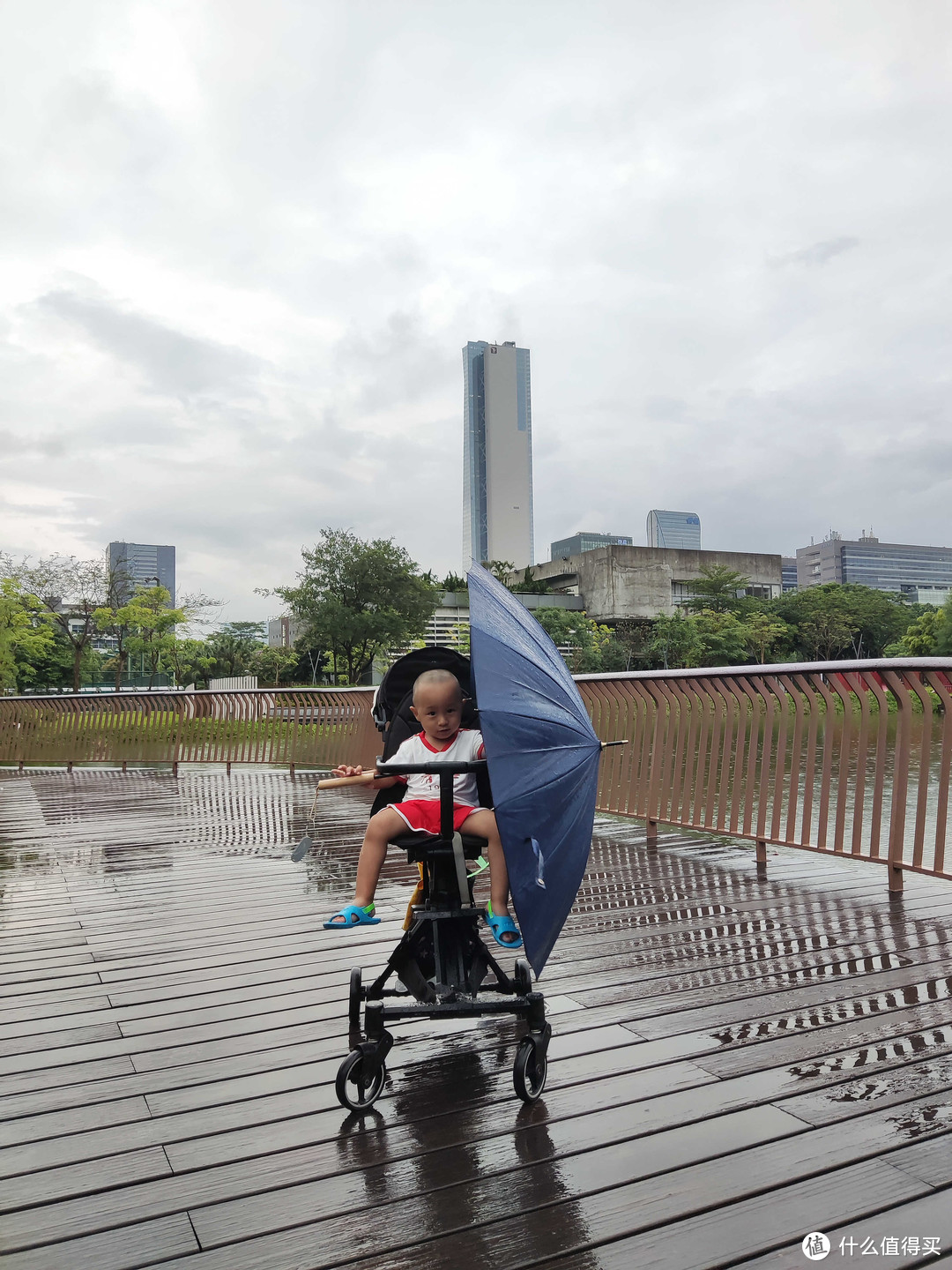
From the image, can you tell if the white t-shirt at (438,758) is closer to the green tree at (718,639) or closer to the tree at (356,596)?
the tree at (356,596)

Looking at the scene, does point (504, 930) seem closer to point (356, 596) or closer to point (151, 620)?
point (151, 620)

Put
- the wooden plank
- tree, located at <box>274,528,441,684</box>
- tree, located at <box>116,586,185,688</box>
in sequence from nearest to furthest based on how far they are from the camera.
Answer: the wooden plank < tree, located at <box>116,586,185,688</box> < tree, located at <box>274,528,441,684</box>

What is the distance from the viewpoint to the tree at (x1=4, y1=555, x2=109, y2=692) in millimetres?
31234

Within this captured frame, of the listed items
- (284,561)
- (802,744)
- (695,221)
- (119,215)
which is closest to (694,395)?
(695,221)

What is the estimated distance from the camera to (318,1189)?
1.95 m

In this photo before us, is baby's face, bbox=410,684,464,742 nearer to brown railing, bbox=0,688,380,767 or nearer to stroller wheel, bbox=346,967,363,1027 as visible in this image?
stroller wheel, bbox=346,967,363,1027

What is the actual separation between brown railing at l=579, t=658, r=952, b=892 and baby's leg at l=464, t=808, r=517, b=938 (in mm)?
2203

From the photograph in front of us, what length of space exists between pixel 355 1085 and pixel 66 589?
33.4m

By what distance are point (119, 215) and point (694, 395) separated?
150063 mm

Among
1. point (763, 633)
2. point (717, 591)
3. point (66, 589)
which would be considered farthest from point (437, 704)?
point (717, 591)

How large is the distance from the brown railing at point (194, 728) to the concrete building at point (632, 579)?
141ft

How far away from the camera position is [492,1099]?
2.38 metres

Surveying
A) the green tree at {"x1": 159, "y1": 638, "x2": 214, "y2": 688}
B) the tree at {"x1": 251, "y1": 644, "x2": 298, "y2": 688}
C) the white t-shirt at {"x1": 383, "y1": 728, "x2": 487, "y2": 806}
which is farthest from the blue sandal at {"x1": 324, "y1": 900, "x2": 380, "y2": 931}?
the tree at {"x1": 251, "y1": 644, "x2": 298, "y2": 688}

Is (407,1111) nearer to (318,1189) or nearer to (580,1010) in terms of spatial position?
(318,1189)
